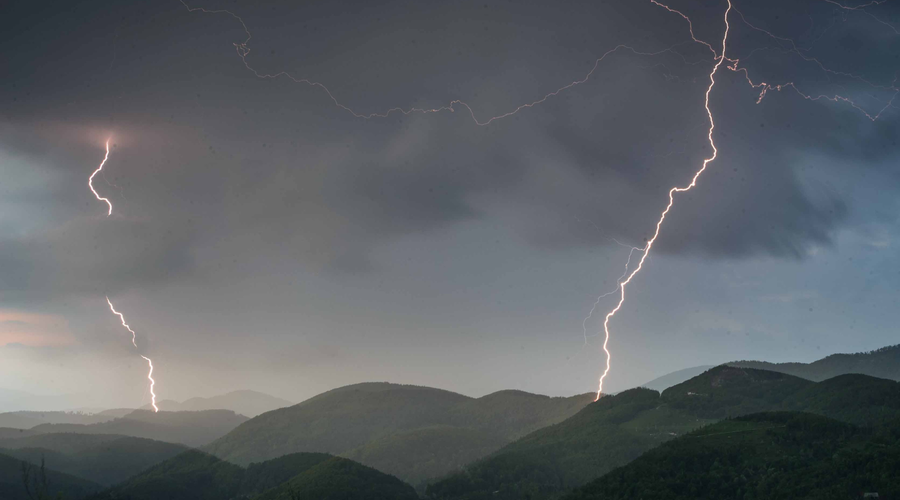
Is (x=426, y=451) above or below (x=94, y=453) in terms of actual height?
below

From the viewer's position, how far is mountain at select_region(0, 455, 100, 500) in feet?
341

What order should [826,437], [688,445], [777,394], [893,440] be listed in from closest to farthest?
[893,440] → [826,437] → [688,445] → [777,394]

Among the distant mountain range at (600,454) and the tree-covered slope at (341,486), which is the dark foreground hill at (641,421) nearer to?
the distant mountain range at (600,454)

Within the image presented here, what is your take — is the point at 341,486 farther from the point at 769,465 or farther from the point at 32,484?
the point at 32,484

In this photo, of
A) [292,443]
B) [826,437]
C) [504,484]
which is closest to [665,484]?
[826,437]

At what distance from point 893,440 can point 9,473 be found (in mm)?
144653

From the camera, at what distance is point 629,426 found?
11950 centimetres

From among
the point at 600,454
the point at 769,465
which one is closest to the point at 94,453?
the point at 600,454

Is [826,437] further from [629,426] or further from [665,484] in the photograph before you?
[629,426]

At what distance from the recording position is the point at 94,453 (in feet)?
572

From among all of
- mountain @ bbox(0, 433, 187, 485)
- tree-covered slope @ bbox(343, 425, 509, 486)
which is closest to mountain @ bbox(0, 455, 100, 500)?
mountain @ bbox(0, 433, 187, 485)

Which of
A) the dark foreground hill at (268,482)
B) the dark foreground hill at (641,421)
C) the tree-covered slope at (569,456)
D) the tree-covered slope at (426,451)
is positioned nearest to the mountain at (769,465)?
the dark foreground hill at (641,421)

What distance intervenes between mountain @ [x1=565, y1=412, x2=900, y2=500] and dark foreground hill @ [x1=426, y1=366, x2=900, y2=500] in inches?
922

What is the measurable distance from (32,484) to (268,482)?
48.2 m
